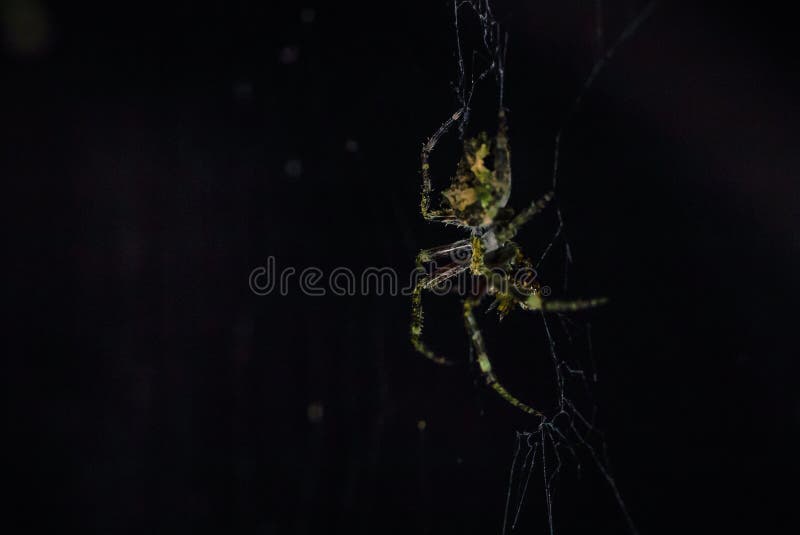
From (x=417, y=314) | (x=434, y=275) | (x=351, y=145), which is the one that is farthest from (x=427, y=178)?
(x=351, y=145)

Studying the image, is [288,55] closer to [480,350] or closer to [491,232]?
[491,232]

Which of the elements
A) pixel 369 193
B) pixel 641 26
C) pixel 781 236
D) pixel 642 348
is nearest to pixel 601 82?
pixel 641 26

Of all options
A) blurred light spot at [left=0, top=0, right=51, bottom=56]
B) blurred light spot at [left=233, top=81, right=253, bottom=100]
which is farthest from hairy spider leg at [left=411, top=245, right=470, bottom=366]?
blurred light spot at [left=0, top=0, right=51, bottom=56]

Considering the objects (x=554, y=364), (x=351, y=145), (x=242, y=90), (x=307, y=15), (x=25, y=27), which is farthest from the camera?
(x=242, y=90)

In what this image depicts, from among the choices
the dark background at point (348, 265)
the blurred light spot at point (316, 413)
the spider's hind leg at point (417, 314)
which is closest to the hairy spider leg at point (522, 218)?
the spider's hind leg at point (417, 314)

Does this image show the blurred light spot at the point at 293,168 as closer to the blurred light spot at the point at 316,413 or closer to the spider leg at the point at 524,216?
the blurred light spot at the point at 316,413
